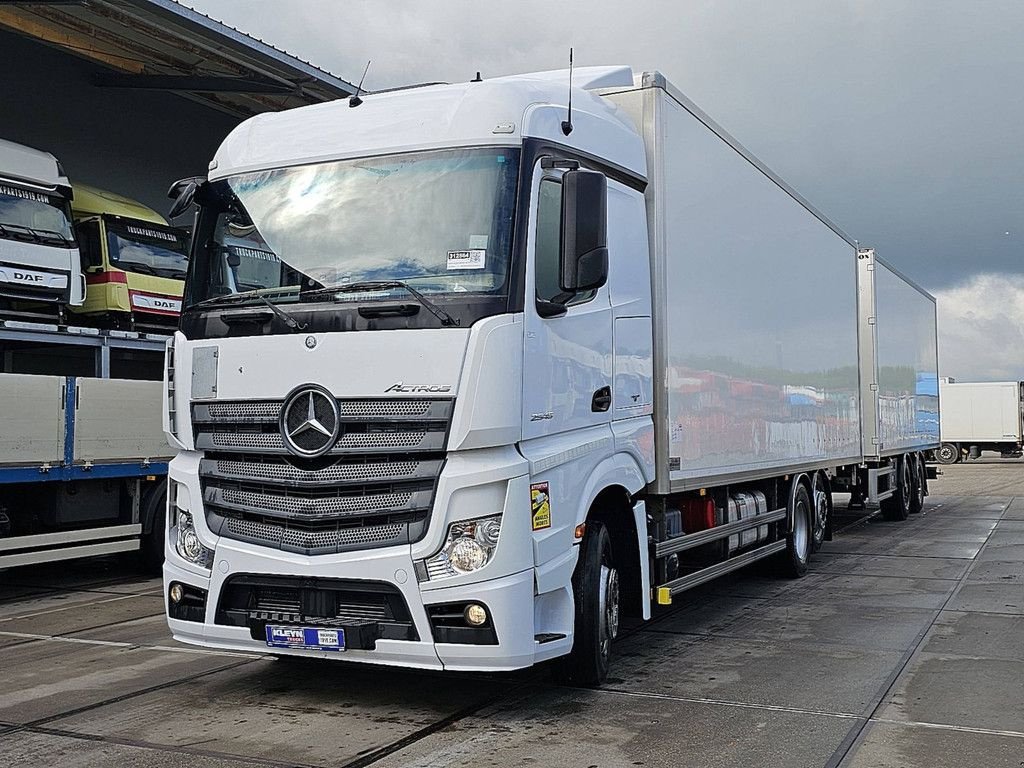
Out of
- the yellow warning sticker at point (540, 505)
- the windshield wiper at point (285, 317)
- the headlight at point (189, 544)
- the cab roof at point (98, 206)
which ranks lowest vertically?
the headlight at point (189, 544)

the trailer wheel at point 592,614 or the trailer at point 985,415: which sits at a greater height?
the trailer at point 985,415

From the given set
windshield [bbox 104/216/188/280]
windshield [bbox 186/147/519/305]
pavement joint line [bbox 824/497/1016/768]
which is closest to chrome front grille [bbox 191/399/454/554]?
windshield [bbox 186/147/519/305]

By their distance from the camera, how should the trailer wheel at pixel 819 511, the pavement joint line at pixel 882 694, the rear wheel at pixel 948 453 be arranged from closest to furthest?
1. the pavement joint line at pixel 882 694
2. the trailer wheel at pixel 819 511
3. the rear wheel at pixel 948 453

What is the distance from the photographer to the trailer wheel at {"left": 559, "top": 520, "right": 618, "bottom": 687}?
247 inches

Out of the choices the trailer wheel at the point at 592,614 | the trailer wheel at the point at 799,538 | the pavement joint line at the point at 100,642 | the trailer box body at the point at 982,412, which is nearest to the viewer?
the trailer wheel at the point at 592,614

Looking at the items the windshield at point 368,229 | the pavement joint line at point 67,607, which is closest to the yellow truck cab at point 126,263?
the pavement joint line at point 67,607

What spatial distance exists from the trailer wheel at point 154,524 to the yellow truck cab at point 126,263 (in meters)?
2.23

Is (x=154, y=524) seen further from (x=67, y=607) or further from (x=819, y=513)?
(x=819, y=513)

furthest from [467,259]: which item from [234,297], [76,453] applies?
[76,453]

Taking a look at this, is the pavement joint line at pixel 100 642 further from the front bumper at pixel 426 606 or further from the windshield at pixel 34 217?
the windshield at pixel 34 217

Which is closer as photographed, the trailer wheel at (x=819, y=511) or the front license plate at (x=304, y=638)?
the front license plate at (x=304, y=638)

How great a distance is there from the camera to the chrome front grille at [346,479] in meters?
5.45

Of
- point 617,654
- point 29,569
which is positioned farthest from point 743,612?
point 29,569

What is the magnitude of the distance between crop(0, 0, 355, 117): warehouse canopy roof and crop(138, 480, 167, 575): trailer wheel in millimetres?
5820
